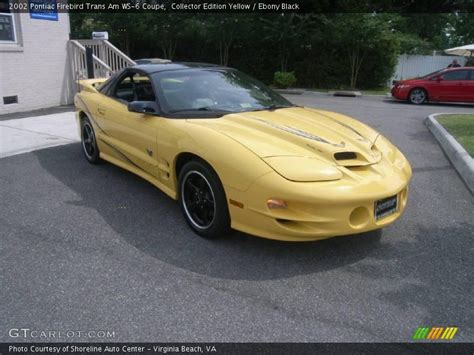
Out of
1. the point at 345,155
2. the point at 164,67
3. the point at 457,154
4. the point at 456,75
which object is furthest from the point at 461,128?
the point at 456,75

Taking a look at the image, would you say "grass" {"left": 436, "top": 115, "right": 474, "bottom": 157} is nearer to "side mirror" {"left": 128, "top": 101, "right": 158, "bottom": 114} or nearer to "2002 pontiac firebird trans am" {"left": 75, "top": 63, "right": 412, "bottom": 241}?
"2002 pontiac firebird trans am" {"left": 75, "top": 63, "right": 412, "bottom": 241}

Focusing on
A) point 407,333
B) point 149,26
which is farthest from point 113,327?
point 149,26

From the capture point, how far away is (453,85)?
15023 millimetres

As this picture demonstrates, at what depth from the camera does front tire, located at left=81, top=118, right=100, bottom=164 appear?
581cm

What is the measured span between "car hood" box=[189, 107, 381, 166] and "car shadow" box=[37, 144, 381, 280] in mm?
731

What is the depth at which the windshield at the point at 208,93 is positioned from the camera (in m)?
4.39

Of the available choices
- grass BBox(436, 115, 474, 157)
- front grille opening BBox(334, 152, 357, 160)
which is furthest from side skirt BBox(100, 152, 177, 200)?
grass BBox(436, 115, 474, 157)

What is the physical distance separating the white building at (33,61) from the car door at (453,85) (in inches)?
465

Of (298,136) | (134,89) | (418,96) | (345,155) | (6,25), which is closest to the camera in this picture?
(345,155)

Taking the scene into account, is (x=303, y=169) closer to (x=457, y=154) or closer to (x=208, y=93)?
(x=208, y=93)

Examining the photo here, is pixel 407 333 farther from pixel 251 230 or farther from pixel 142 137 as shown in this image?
pixel 142 137

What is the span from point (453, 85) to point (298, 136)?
1338 cm

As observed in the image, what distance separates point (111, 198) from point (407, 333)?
324 centimetres

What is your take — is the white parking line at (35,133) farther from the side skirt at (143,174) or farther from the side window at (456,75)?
the side window at (456,75)
